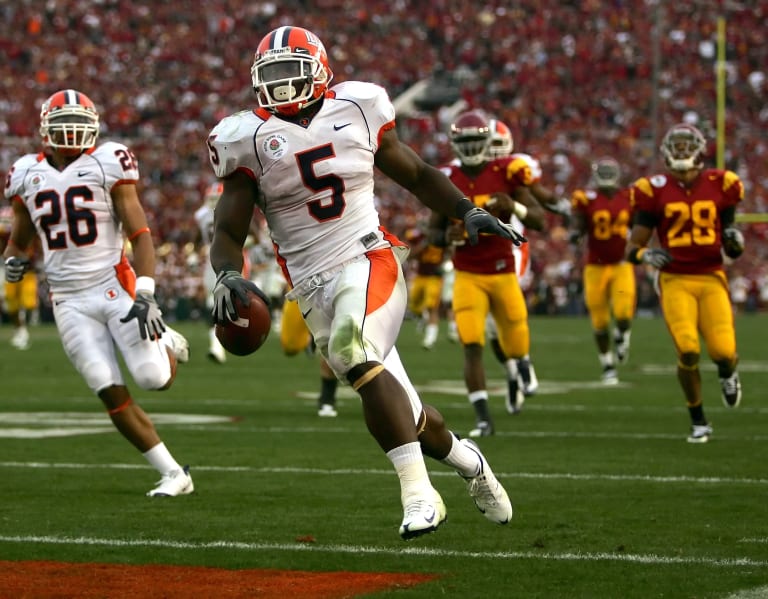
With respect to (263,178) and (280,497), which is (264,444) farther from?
(263,178)

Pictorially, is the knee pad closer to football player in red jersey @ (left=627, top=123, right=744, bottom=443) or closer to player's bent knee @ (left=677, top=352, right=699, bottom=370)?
football player in red jersey @ (left=627, top=123, right=744, bottom=443)

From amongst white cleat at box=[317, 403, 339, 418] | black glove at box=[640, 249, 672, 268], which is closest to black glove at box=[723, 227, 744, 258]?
black glove at box=[640, 249, 672, 268]

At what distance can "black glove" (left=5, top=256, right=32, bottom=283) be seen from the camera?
719 cm

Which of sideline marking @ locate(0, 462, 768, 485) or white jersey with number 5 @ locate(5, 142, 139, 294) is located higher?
white jersey with number 5 @ locate(5, 142, 139, 294)

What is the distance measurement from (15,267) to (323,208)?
257cm

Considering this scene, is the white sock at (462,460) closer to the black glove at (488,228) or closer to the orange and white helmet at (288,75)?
the black glove at (488,228)

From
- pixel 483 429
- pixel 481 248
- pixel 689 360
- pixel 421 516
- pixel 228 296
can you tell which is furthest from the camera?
pixel 481 248

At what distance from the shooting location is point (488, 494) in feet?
17.4

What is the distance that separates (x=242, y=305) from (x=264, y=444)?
390cm

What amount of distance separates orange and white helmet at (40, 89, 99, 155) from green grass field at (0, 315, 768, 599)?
62.7 inches

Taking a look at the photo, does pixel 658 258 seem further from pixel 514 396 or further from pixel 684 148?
pixel 514 396

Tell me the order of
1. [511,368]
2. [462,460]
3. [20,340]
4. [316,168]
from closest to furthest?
1. [316,168]
2. [462,460]
3. [511,368]
4. [20,340]

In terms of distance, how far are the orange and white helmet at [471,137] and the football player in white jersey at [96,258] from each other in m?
2.96

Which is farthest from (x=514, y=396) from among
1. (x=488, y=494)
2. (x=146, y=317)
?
(x=488, y=494)
